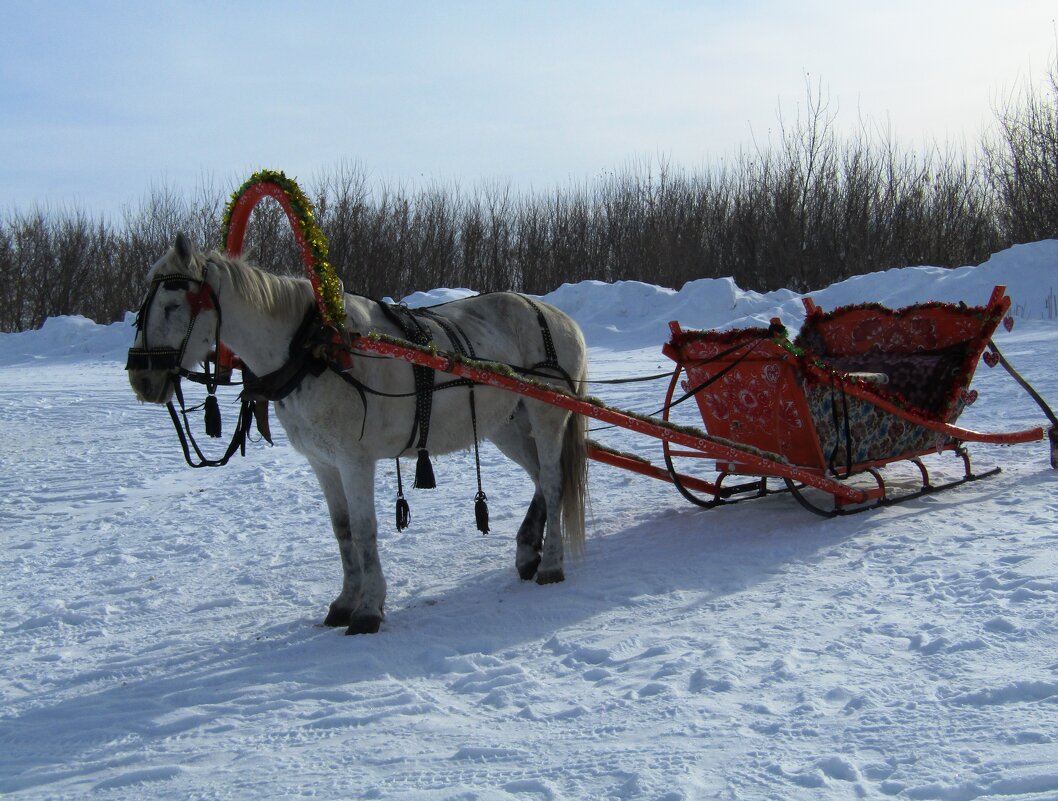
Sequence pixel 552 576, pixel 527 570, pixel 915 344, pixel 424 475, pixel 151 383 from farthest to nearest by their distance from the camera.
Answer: pixel 915 344, pixel 527 570, pixel 552 576, pixel 424 475, pixel 151 383

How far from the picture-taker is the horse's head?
13.1ft

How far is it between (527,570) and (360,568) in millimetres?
1009

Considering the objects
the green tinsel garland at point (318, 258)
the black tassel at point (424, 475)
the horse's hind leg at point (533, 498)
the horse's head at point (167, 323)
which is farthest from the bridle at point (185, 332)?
the horse's hind leg at point (533, 498)

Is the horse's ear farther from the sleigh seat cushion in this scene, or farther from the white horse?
the sleigh seat cushion

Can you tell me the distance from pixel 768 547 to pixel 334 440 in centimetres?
236

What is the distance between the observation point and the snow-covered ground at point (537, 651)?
2924 mm

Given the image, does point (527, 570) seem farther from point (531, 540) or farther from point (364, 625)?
point (364, 625)

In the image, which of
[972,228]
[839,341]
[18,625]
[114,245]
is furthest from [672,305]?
[114,245]

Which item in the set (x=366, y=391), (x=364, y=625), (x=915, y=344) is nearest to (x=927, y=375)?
(x=915, y=344)

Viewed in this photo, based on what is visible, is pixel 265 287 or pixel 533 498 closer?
pixel 265 287

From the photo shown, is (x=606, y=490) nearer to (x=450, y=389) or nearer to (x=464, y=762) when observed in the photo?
(x=450, y=389)

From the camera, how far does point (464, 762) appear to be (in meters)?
3.04

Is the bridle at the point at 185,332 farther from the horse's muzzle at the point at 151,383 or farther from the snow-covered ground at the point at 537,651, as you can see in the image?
the snow-covered ground at the point at 537,651

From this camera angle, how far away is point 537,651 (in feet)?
13.3
